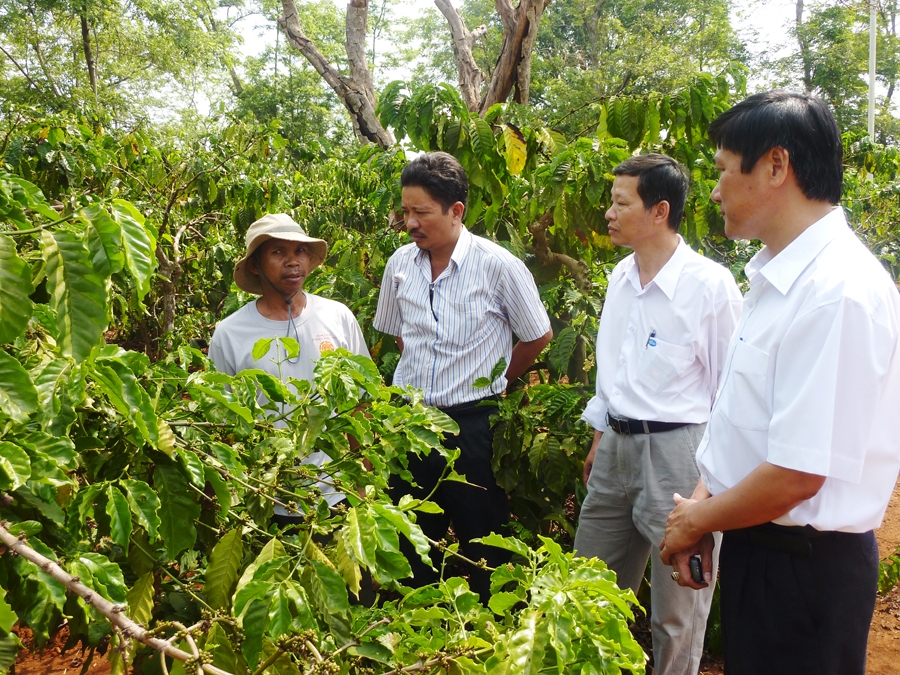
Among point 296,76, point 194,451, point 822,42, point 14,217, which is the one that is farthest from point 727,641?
point 822,42

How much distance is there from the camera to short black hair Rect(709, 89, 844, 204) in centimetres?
157

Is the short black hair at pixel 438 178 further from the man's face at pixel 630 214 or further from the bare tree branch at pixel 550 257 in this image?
the bare tree branch at pixel 550 257

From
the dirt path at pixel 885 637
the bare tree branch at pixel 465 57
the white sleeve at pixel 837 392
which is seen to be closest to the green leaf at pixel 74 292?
the white sleeve at pixel 837 392

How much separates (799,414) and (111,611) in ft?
3.95

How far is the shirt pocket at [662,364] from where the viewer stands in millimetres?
2361

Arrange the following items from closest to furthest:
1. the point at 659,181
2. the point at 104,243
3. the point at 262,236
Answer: the point at 104,243, the point at 659,181, the point at 262,236

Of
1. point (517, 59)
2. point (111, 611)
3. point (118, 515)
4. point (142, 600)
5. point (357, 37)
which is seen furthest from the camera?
point (357, 37)

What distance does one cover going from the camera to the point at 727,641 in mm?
1755

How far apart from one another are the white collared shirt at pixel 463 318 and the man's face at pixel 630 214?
1.61 feet

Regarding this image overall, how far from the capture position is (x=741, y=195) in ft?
5.41

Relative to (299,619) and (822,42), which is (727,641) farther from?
(822,42)

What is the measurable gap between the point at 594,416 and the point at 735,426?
38.9 inches

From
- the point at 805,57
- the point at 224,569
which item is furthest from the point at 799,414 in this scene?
the point at 805,57

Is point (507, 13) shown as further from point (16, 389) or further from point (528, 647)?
point (528, 647)
